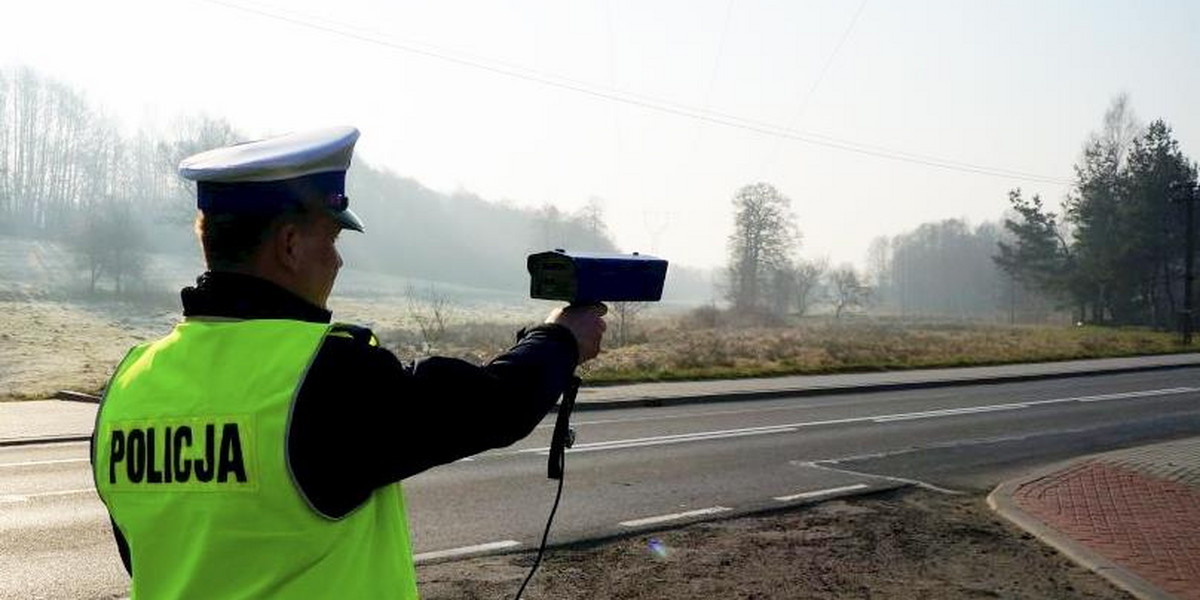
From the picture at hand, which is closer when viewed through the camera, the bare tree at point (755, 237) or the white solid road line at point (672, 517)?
the white solid road line at point (672, 517)

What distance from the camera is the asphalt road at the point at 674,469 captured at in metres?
7.62

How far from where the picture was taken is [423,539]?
7719 millimetres

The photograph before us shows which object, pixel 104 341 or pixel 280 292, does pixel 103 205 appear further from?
pixel 280 292

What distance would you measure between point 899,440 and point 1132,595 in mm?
7656

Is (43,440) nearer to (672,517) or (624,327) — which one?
(672,517)

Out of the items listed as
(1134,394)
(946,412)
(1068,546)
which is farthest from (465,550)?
(1134,394)

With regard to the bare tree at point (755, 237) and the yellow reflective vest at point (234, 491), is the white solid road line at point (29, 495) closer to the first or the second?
the yellow reflective vest at point (234, 491)

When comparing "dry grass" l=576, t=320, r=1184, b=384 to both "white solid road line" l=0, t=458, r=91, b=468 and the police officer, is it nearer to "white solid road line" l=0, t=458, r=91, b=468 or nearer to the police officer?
"white solid road line" l=0, t=458, r=91, b=468

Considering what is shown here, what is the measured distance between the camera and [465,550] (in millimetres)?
7355

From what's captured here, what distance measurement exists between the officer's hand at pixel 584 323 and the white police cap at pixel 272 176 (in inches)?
17.3

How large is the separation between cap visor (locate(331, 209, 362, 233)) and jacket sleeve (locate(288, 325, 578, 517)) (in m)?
0.30

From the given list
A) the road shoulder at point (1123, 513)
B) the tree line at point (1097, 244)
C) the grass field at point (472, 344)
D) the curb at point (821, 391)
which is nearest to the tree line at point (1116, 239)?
the tree line at point (1097, 244)

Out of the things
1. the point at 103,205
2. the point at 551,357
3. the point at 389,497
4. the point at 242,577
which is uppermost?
the point at 103,205

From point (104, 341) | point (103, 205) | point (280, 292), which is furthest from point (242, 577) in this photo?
point (103, 205)
